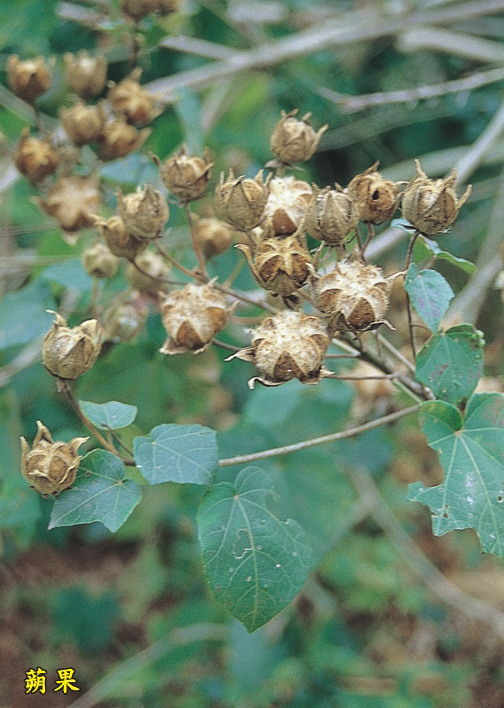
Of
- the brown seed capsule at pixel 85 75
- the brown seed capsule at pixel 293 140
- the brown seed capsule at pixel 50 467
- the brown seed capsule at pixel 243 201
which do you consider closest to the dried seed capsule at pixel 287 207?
the brown seed capsule at pixel 243 201

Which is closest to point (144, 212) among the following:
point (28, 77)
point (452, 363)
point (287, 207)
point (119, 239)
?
point (119, 239)

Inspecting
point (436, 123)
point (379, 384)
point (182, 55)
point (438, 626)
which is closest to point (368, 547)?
point (438, 626)

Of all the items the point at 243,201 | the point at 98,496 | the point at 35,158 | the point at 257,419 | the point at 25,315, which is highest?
the point at 243,201

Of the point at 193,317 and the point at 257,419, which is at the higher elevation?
the point at 193,317

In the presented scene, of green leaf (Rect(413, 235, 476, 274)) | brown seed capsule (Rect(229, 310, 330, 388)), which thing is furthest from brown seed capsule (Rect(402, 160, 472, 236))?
brown seed capsule (Rect(229, 310, 330, 388))

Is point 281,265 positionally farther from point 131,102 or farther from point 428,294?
point 131,102

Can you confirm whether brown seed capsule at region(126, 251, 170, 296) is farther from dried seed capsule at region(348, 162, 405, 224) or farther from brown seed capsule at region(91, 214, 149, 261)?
dried seed capsule at region(348, 162, 405, 224)
